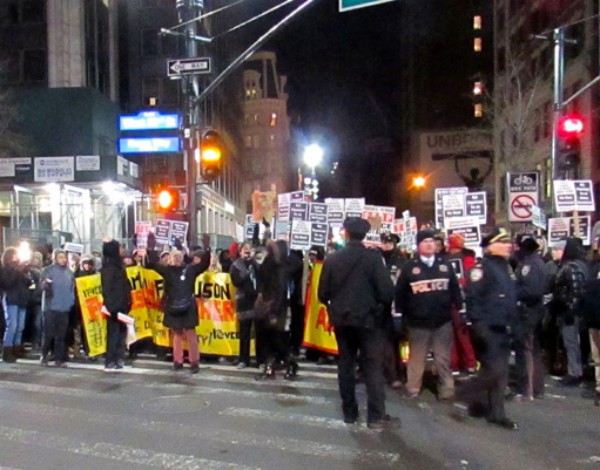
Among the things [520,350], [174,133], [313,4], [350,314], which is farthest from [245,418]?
[174,133]

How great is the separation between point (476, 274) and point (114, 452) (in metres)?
3.74

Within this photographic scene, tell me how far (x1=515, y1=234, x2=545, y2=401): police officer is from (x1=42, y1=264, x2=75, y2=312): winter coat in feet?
21.4

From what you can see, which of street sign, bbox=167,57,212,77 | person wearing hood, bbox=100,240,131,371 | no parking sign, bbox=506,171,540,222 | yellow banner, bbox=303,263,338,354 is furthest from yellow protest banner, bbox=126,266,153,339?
no parking sign, bbox=506,171,540,222

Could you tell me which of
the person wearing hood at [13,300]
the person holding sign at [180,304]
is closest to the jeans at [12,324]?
the person wearing hood at [13,300]

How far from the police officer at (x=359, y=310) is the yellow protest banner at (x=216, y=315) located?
407cm

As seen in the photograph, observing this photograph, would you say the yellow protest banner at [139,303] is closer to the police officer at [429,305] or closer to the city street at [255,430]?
the city street at [255,430]

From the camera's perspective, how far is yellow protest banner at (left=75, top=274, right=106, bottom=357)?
1127 cm

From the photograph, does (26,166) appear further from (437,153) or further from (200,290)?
(437,153)

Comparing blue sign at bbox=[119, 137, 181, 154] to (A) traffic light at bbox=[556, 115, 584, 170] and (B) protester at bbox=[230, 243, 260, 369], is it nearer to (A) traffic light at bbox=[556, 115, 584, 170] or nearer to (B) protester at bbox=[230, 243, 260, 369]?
(B) protester at bbox=[230, 243, 260, 369]

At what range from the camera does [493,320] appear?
7.05 meters

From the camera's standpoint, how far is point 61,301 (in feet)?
35.8

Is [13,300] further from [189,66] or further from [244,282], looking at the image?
[189,66]

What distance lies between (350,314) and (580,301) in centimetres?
310

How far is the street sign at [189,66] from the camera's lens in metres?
13.8
